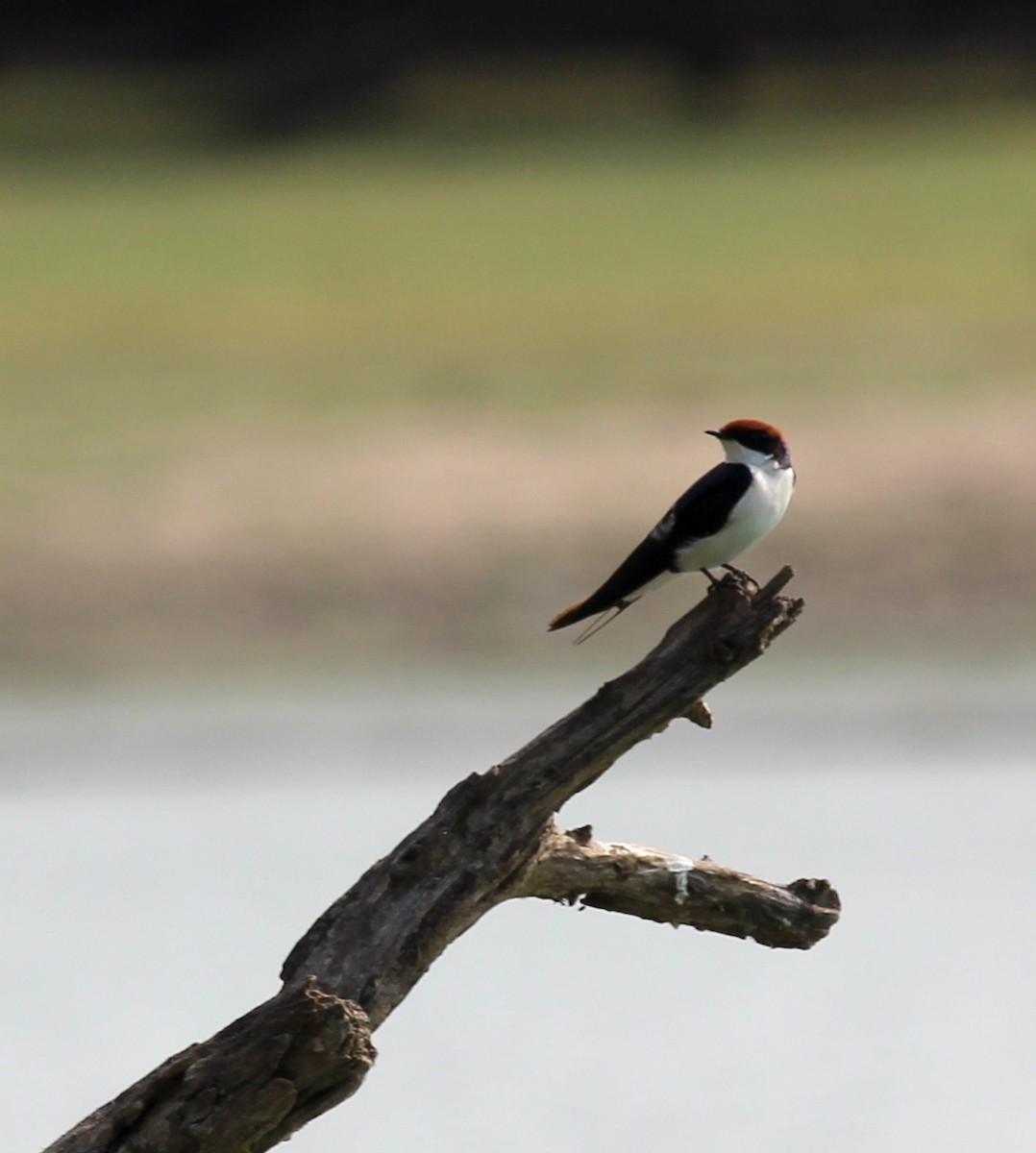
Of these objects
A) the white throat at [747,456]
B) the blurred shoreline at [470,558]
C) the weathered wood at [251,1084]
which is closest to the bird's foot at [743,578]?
the white throat at [747,456]

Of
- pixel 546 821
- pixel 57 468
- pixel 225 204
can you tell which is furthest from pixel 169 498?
pixel 225 204

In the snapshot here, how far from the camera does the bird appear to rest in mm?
3785

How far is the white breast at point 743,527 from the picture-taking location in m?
3.79

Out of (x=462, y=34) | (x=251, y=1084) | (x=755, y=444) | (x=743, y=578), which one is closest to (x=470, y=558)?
(x=755, y=444)

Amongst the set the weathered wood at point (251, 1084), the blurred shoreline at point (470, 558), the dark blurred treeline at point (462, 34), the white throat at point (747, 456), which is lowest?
the weathered wood at point (251, 1084)

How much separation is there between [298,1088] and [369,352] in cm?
1373

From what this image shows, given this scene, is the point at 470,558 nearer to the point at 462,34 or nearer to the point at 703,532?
the point at 703,532

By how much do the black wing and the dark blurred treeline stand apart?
89.1 ft

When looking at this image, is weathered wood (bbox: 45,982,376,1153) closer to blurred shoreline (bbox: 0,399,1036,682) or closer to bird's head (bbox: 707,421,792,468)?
bird's head (bbox: 707,421,792,468)

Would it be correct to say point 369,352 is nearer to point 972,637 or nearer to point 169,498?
point 169,498

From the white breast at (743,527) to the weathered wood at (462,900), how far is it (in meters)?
0.31

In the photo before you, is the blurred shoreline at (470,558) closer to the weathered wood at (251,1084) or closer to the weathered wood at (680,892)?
the weathered wood at (680,892)

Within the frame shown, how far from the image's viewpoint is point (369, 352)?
16.4 m

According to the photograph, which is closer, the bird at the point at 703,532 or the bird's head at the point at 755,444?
the bird at the point at 703,532
